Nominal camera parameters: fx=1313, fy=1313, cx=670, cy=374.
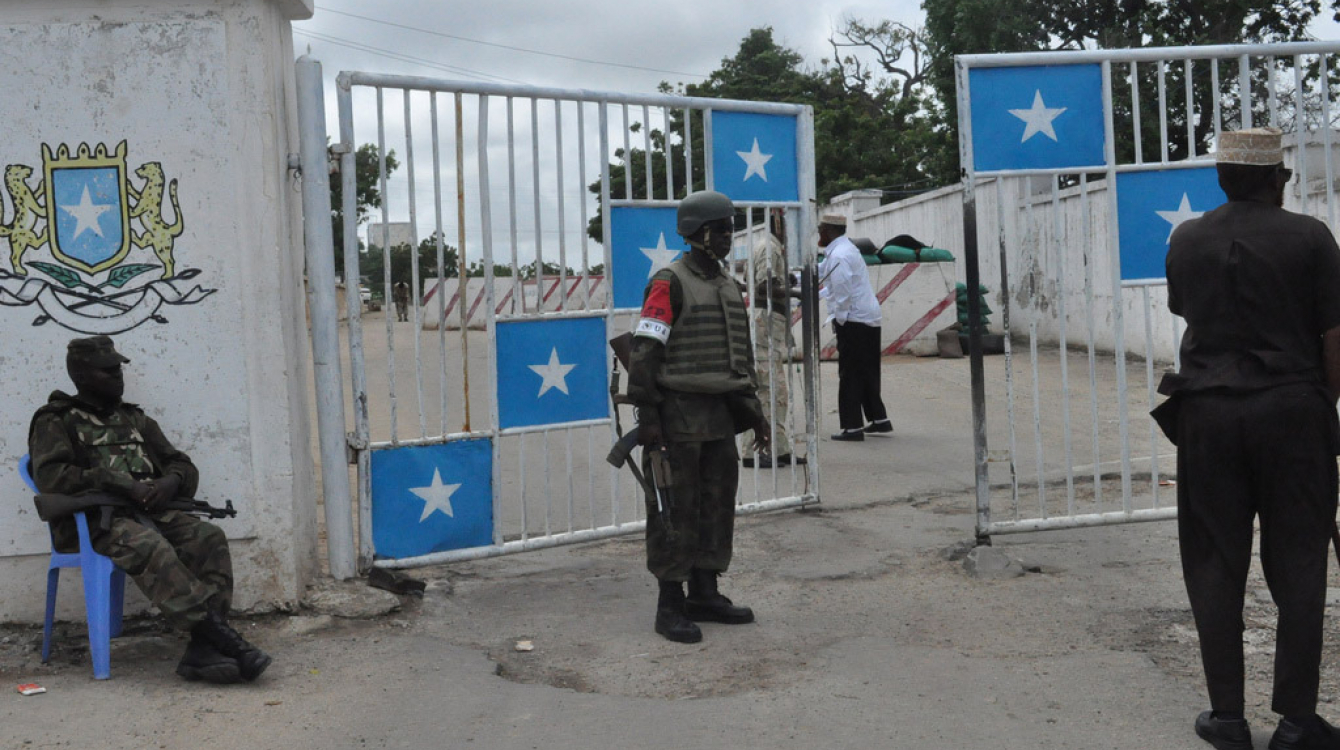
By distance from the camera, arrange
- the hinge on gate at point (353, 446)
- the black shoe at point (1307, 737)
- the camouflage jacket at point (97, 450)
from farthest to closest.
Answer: the hinge on gate at point (353, 446) < the camouflage jacket at point (97, 450) < the black shoe at point (1307, 737)

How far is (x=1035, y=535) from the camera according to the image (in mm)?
6840

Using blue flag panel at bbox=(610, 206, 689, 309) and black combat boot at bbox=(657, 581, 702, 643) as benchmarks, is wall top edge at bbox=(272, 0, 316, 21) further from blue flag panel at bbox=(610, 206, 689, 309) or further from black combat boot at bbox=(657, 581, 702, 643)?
black combat boot at bbox=(657, 581, 702, 643)

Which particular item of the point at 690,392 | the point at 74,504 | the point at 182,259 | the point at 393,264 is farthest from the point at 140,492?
the point at 690,392

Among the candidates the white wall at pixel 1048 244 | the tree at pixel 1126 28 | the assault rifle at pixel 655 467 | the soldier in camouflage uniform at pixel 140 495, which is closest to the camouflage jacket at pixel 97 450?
the soldier in camouflage uniform at pixel 140 495

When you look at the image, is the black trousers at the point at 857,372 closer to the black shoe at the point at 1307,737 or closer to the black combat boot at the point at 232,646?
the black combat boot at the point at 232,646

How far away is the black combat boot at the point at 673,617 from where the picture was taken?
16.6ft

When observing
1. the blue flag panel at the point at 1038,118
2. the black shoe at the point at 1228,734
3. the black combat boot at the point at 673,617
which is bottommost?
the black shoe at the point at 1228,734

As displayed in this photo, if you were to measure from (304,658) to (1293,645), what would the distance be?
11.0ft

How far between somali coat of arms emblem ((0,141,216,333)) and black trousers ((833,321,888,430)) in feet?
19.6

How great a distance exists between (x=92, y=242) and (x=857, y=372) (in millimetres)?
6348

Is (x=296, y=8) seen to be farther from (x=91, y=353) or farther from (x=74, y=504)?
(x=74, y=504)

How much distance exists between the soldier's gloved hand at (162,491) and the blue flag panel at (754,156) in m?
3.08

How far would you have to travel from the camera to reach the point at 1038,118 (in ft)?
19.2

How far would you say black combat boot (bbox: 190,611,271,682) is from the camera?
4520mm
